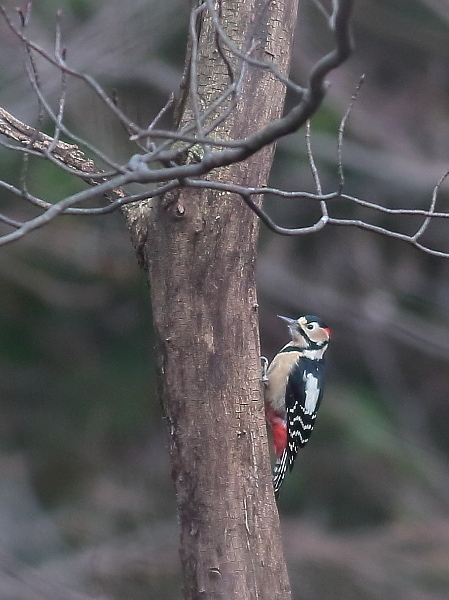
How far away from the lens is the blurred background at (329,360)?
25.5ft

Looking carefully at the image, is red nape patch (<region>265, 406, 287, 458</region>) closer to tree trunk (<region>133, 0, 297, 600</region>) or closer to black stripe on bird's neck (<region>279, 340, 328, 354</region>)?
black stripe on bird's neck (<region>279, 340, 328, 354</region>)

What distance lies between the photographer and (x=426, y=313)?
8781 millimetres

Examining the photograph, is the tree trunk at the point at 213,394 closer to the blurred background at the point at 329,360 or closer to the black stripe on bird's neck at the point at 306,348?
the black stripe on bird's neck at the point at 306,348

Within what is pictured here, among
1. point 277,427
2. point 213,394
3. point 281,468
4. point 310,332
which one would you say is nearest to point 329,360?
point 310,332

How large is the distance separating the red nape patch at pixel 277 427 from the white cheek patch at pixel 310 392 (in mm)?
148

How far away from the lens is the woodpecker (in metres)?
4.74

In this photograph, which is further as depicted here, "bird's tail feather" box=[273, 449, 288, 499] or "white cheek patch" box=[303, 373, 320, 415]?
"white cheek patch" box=[303, 373, 320, 415]

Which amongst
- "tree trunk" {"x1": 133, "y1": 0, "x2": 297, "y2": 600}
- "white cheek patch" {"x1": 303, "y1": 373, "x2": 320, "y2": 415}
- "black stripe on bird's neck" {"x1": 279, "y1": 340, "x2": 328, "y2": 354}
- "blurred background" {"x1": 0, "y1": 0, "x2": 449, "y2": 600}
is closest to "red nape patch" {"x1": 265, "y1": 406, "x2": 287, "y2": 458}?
"white cheek patch" {"x1": 303, "y1": 373, "x2": 320, "y2": 415}

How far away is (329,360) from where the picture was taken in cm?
905

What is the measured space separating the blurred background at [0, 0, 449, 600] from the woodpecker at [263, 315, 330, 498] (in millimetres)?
2948

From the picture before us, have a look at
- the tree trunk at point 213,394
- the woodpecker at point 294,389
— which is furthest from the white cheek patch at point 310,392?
the tree trunk at point 213,394

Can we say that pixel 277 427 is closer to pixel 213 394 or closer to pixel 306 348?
pixel 306 348

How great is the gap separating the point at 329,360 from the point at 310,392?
4.16 meters

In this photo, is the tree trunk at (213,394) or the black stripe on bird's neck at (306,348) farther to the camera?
the black stripe on bird's neck at (306,348)
